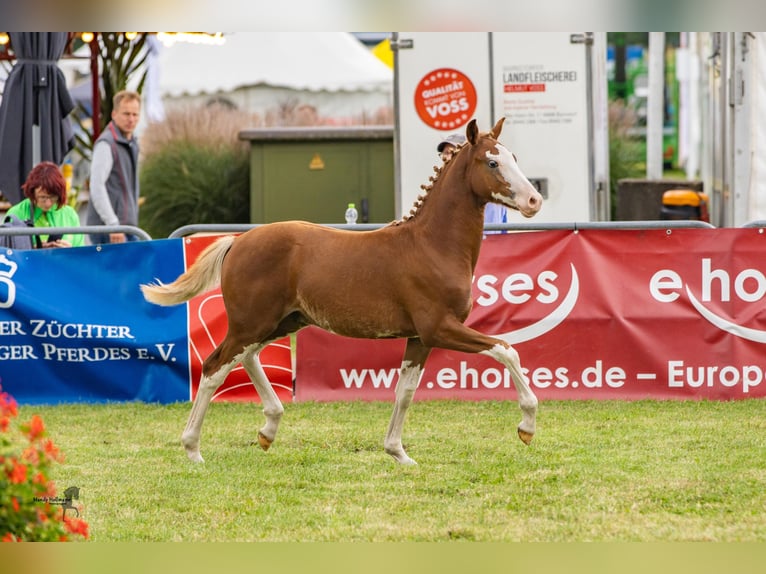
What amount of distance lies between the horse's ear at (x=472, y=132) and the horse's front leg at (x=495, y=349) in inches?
41.0

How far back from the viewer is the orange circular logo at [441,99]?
13.9 meters

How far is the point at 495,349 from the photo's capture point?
272 inches

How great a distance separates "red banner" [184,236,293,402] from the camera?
9664 mm

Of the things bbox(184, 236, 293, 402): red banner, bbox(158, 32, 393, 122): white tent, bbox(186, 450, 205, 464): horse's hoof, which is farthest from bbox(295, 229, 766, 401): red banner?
bbox(158, 32, 393, 122): white tent

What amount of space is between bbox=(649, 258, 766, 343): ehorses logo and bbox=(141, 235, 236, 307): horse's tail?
12.1ft

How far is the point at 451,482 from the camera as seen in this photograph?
22.3 ft

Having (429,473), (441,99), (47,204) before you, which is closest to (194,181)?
(441,99)

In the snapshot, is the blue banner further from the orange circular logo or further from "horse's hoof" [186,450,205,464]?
the orange circular logo

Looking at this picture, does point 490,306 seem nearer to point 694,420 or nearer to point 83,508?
point 694,420

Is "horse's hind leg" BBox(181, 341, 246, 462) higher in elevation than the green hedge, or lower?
lower

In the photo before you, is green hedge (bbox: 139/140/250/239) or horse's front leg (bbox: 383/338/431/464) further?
green hedge (bbox: 139/140/250/239)

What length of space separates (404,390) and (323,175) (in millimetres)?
11796

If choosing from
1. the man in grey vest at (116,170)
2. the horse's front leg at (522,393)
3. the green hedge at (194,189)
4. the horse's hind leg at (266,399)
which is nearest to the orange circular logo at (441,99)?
the man in grey vest at (116,170)

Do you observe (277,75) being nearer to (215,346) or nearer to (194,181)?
(194,181)
